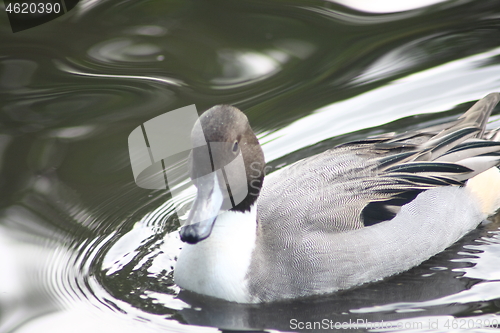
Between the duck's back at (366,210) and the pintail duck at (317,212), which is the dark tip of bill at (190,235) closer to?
the pintail duck at (317,212)

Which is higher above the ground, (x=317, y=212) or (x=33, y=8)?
(x=33, y=8)

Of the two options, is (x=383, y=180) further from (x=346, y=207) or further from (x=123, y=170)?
(x=123, y=170)

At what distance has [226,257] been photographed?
403cm

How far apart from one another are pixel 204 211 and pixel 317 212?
2.75 ft

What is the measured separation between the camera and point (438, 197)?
4.56m

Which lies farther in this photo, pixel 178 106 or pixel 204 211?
pixel 178 106

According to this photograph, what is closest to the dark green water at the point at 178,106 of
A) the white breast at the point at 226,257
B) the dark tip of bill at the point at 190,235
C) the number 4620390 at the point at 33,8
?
the white breast at the point at 226,257

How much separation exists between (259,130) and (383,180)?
80.1 inches

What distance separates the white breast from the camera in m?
4.02

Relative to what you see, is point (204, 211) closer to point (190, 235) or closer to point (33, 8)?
point (190, 235)

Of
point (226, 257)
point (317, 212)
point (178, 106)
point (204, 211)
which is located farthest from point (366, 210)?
point (178, 106)

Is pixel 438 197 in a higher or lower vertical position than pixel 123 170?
higher

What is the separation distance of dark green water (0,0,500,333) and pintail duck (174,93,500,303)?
0.49 feet

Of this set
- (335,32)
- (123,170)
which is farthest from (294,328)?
(335,32)
